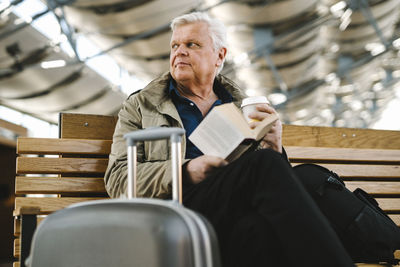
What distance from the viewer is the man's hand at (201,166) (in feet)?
5.27

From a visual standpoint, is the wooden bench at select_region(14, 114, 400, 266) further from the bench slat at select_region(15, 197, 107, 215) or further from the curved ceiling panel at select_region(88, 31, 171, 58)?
the curved ceiling panel at select_region(88, 31, 171, 58)

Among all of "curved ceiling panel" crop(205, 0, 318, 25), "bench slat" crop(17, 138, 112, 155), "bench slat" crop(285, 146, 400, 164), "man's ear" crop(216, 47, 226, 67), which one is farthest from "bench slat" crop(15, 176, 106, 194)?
"curved ceiling panel" crop(205, 0, 318, 25)

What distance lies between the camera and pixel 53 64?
34.2 ft

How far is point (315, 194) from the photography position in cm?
196

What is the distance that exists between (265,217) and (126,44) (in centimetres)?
1025

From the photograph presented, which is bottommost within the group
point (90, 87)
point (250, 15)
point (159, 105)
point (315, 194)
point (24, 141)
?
point (315, 194)

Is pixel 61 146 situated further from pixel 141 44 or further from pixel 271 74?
pixel 271 74

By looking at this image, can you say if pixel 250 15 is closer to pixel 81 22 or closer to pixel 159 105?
pixel 81 22

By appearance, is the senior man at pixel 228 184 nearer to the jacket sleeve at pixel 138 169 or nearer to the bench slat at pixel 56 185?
the jacket sleeve at pixel 138 169

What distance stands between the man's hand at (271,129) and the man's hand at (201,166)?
23 cm

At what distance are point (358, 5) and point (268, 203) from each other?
12553mm

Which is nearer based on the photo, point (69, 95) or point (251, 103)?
point (251, 103)

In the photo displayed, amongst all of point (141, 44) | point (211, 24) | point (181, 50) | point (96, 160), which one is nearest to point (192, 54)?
point (181, 50)

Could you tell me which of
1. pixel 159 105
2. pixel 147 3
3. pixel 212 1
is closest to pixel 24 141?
pixel 159 105
